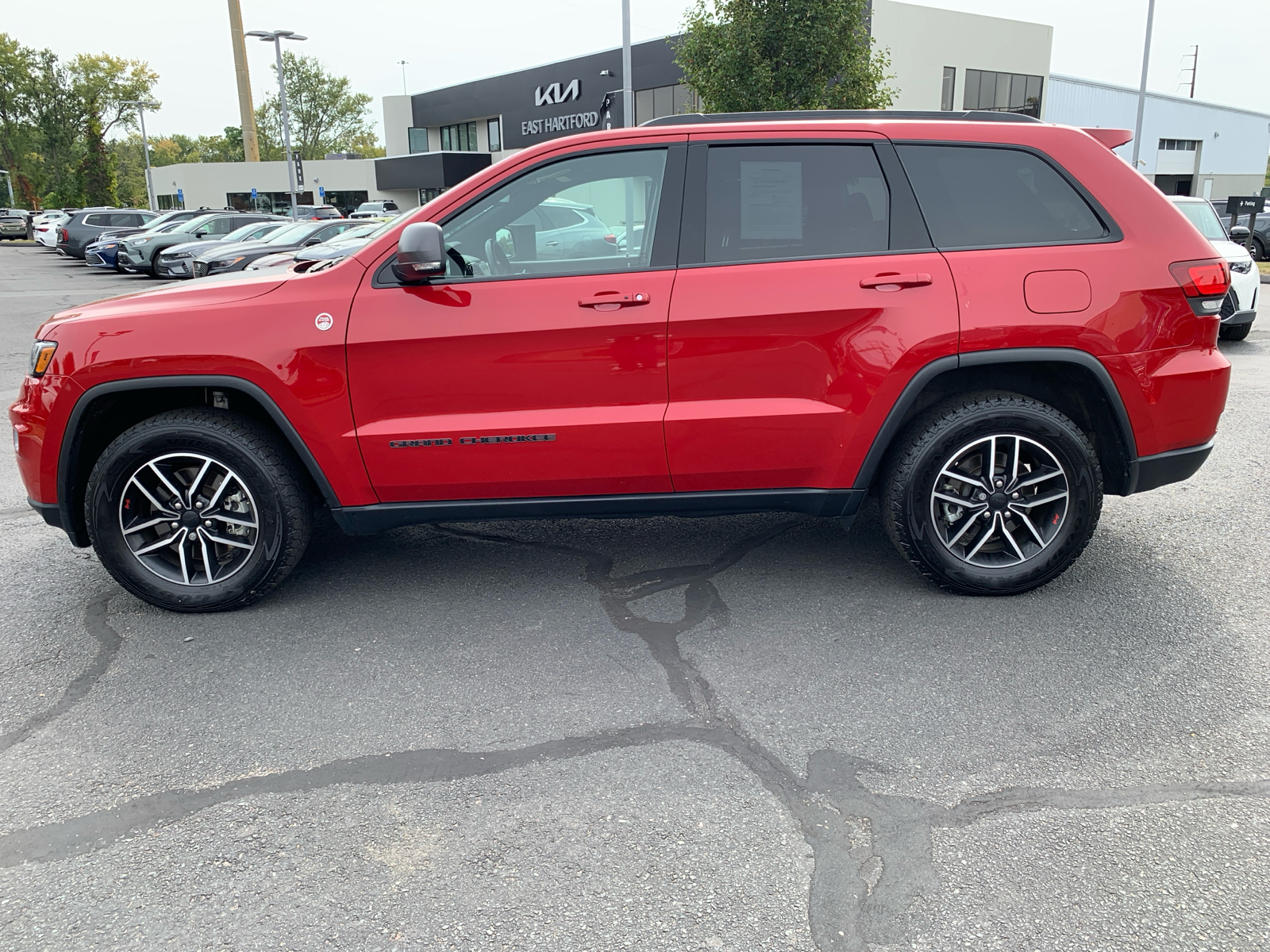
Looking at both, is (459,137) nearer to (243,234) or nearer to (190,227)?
(190,227)

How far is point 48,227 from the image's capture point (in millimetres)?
41812

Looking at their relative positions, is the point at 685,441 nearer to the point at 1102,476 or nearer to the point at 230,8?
the point at 1102,476

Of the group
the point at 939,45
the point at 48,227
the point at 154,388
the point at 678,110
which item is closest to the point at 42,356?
the point at 154,388

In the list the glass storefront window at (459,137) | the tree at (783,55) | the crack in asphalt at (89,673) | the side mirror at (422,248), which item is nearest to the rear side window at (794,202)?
the side mirror at (422,248)

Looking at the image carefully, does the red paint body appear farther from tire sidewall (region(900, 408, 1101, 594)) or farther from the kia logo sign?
the kia logo sign

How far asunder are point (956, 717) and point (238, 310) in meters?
3.04

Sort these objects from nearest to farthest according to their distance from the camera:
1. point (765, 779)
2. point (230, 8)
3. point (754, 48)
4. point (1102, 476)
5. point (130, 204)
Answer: point (765, 779) → point (1102, 476) → point (754, 48) → point (230, 8) → point (130, 204)

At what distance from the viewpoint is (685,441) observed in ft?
12.6

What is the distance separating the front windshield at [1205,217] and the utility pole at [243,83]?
2464 inches

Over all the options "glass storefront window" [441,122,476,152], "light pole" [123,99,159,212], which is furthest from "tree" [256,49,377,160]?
"glass storefront window" [441,122,476,152]

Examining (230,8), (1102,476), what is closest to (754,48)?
(1102,476)

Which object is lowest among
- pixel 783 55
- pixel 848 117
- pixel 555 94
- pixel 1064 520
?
pixel 1064 520

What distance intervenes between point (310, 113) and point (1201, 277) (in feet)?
384

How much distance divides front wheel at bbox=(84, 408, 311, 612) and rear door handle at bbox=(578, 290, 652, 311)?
56.4 inches
